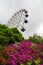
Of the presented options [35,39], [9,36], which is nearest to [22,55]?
[35,39]

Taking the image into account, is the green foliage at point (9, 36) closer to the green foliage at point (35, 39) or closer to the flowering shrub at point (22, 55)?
the green foliage at point (35, 39)

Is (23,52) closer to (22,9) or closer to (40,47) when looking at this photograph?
(40,47)

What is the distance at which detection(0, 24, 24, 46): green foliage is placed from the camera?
925 inches

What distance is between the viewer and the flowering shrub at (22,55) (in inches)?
703

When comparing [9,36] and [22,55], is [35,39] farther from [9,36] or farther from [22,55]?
[22,55]

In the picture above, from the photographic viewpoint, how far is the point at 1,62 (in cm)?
1775

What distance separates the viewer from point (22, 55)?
61.9 feet

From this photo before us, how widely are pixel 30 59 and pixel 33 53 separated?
1428 mm

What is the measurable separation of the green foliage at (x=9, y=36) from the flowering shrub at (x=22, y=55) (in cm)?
232

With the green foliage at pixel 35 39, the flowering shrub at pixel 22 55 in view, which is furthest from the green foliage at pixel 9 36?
the flowering shrub at pixel 22 55

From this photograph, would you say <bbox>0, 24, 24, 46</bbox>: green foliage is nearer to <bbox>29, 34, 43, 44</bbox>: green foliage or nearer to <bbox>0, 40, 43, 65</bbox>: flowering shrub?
<bbox>29, 34, 43, 44</bbox>: green foliage

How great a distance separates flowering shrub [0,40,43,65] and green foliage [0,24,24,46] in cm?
232

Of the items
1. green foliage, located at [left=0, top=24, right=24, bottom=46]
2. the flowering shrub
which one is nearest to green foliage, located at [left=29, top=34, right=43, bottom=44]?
green foliage, located at [left=0, top=24, right=24, bottom=46]

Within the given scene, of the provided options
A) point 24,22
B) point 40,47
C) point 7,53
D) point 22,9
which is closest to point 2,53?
point 7,53
